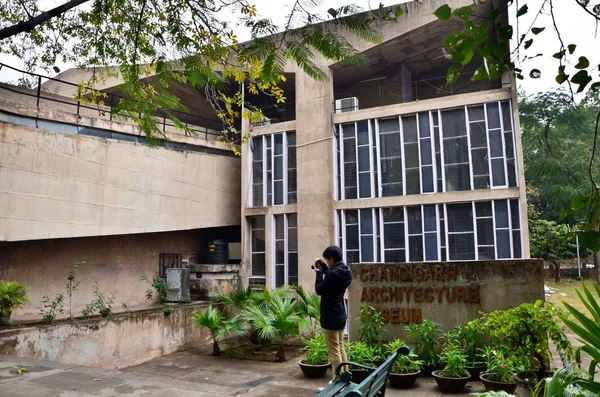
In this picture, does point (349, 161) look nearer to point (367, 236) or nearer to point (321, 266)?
point (367, 236)

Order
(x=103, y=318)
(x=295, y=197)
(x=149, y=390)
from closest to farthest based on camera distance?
(x=149, y=390) → (x=103, y=318) → (x=295, y=197)

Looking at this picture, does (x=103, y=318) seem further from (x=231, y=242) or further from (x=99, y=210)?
(x=231, y=242)

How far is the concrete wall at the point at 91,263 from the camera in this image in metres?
12.2

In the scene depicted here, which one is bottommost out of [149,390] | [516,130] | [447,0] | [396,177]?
[149,390]

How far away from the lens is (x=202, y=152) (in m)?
17.1

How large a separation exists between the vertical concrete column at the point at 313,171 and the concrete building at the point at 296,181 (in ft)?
0.13

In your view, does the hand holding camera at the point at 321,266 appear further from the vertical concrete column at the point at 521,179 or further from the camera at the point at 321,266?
the vertical concrete column at the point at 521,179

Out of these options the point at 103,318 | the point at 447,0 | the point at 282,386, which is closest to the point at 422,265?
the point at 282,386

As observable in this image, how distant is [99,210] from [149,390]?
30.2ft

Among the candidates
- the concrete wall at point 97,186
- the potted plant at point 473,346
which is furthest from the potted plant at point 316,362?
the concrete wall at point 97,186

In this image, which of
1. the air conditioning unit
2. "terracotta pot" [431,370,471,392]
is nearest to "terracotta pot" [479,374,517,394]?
"terracotta pot" [431,370,471,392]

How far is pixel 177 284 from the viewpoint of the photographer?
1437cm

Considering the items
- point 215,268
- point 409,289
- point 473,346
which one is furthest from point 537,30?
point 215,268

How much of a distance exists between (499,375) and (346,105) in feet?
42.9
